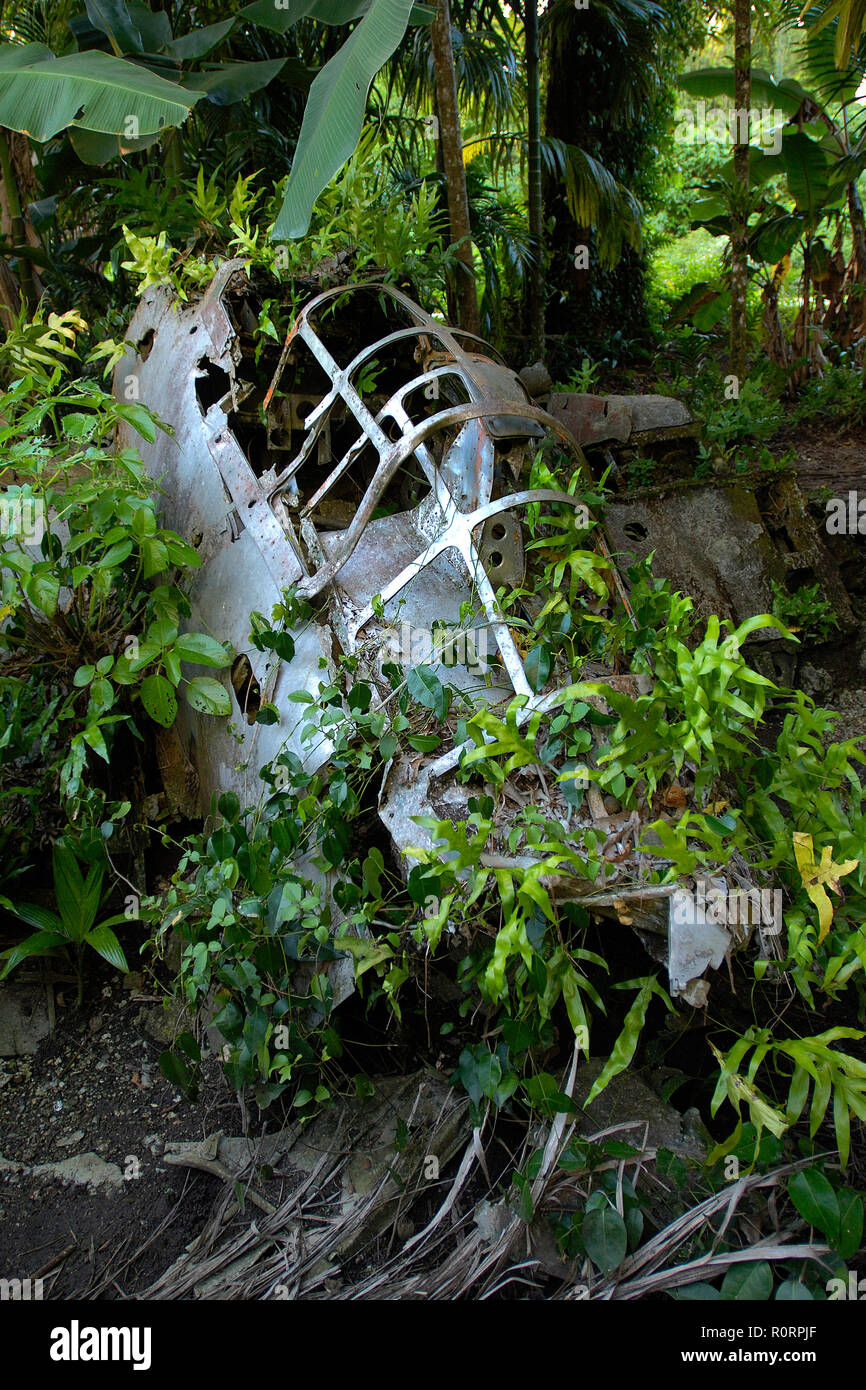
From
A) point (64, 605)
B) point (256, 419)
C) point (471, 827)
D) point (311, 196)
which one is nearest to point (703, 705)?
point (471, 827)

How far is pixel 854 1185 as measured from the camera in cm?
284

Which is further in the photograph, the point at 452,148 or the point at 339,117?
the point at 452,148

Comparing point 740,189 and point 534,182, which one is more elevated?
point 534,182

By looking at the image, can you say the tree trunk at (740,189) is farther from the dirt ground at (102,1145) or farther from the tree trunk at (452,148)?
the dirt ground at (102,1145)

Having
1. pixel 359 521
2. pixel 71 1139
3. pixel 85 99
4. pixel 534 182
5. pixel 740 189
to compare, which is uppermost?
pixel 534 182

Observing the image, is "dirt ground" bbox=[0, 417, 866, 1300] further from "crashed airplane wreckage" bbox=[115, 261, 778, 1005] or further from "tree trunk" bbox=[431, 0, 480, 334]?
"tree trunk" bbox=[431, 0, 480, 334]

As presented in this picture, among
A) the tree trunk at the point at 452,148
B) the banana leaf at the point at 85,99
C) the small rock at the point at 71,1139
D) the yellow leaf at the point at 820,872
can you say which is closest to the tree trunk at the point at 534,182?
the tree trunk at the point at 452,148

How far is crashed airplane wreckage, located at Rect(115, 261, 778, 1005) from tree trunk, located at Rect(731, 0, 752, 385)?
382 cm

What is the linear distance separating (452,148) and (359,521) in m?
4.09

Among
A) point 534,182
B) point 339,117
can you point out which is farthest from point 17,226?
point 339,117

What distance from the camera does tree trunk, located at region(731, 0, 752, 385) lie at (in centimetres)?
650

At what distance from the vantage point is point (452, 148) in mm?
6098

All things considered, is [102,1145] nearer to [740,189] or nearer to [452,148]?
[452,148]

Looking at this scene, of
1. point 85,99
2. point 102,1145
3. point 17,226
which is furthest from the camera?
point 17,226
